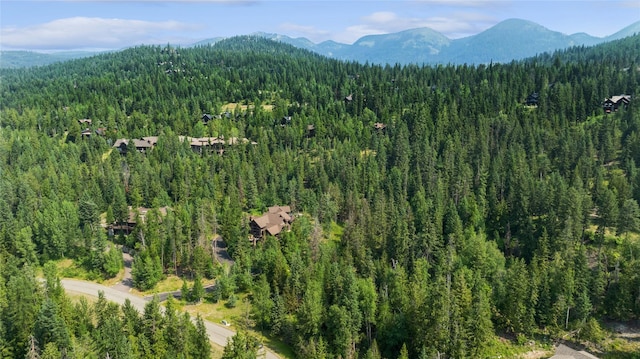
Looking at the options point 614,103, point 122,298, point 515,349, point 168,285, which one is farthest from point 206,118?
point 515,349

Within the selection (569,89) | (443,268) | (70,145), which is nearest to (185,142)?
(70,145)

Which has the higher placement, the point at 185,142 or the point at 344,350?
the point at 185,142

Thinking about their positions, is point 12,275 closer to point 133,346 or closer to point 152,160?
point 133,346

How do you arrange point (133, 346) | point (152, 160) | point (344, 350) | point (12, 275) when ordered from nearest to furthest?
point (133, 346), point (344, 350), point (12, 275), point (152, 160)

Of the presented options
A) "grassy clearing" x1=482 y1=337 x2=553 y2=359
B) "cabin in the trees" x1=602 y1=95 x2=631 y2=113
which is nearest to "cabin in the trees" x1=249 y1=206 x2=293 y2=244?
"grassy clearing" x1=482 y1=337 x2=553 y2=359

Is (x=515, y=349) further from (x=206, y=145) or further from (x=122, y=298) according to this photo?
(x=206, y=145)
